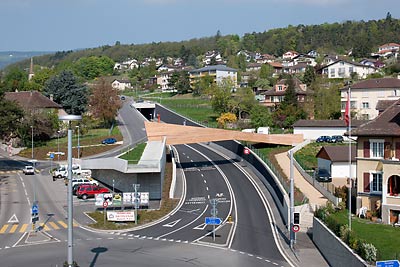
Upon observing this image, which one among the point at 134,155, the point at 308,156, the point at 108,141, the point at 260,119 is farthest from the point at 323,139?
the point at 108,141

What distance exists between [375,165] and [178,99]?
111m

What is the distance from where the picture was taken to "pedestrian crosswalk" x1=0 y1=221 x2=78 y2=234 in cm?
4219

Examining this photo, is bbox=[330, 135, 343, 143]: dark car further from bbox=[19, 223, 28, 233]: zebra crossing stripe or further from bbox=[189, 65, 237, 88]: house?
bbox=[189, 65, 237, 88]: house

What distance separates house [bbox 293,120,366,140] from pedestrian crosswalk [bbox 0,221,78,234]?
144 ft

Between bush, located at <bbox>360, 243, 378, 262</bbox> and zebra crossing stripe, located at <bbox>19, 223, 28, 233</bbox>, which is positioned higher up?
bush, located at <bbox>360, 243, 378, 262</bbox>

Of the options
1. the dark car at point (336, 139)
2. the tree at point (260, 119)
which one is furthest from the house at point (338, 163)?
the tree at point (260, 119)

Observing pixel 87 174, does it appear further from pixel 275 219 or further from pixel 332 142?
pixel 332 142

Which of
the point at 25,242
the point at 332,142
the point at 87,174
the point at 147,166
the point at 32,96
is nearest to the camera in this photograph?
the point at 25,242

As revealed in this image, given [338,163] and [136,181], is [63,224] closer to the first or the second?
[136,181]

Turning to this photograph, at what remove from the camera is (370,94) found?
92.2 meters

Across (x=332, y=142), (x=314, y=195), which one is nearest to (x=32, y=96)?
(x=332, y=142)

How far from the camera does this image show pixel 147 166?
53.3m

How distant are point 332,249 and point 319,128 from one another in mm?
47429

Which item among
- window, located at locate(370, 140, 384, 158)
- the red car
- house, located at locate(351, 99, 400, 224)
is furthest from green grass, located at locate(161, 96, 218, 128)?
window, located at locate(370, 140, 384, 158)
